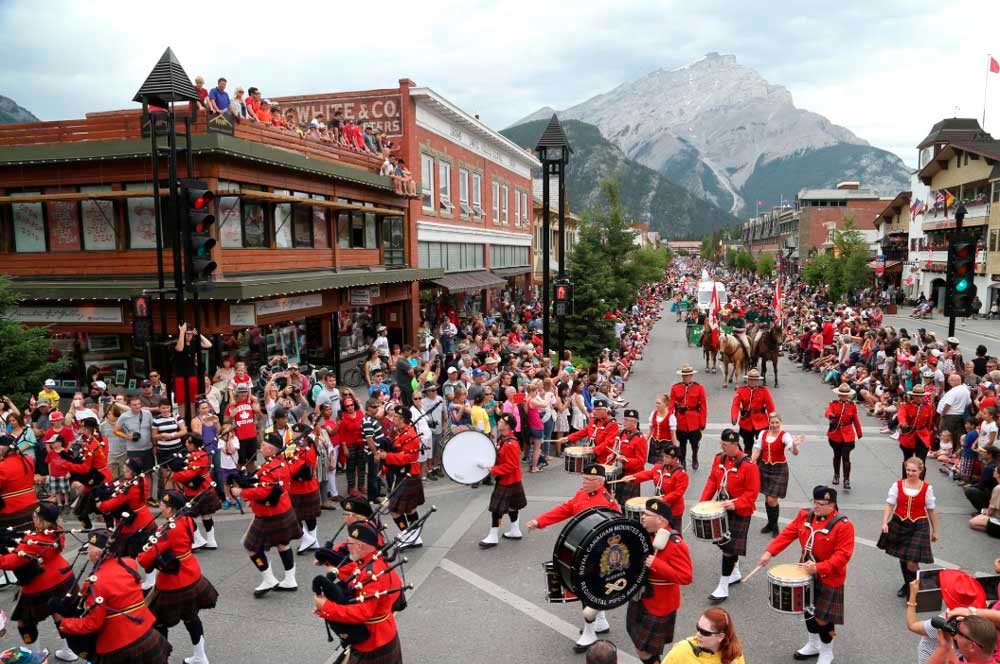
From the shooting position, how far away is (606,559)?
6.26 metres

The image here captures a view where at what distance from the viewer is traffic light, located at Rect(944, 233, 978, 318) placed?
14.4 m

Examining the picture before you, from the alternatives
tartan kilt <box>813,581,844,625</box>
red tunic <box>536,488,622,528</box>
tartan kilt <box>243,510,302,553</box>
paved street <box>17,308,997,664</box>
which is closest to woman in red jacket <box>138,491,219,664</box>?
paved street <box>17,308,997,664</box>

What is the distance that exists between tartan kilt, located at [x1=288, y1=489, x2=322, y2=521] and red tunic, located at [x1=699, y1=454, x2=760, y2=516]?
16.4 feet

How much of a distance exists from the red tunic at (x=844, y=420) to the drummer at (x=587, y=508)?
602cm

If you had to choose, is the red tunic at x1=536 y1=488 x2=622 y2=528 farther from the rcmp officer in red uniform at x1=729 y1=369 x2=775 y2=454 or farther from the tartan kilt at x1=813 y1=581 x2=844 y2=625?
the rcmp officer in red uniform at x1=729 y1=369 x2=775 y2=454

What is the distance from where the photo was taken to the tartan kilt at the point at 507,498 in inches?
391

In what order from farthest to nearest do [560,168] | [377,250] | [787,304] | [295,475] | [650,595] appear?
[787,304] → [377,250] → [560,168] → [295,475] → [650,595]

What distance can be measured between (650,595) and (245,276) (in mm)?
14960

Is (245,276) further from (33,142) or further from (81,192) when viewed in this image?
(33,142)

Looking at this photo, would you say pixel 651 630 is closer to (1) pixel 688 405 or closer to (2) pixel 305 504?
(2) pixel 305 504

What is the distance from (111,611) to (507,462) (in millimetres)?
5169

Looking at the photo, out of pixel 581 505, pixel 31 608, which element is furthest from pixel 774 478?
pixel 31 608

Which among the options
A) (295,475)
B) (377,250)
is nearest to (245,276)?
(377,250)

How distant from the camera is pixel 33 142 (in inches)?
722
